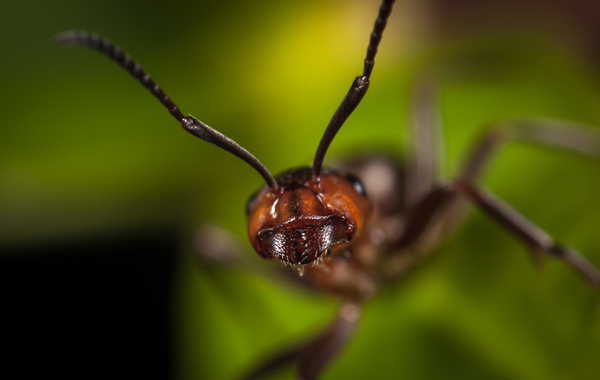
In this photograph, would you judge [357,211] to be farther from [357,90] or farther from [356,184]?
[357,90]

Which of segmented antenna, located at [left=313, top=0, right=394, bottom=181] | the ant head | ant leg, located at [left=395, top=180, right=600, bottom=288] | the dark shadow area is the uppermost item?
segmented antenna, located at [left=313, top=0, right=394, bottom=181]

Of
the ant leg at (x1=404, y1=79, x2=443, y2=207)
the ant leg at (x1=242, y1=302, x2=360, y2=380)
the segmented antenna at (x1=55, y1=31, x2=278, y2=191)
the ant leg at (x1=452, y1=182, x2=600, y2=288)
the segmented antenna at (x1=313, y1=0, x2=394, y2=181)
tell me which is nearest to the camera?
the segmented antenna at (x1=313, y1=0, x2=394, y2=181)

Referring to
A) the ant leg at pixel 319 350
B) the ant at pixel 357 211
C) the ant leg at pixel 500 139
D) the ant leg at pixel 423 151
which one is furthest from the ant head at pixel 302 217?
the ant leg at pixel 423 151

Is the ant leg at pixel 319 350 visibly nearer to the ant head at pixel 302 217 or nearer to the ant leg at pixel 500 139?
the ant leg at pixel 500 139

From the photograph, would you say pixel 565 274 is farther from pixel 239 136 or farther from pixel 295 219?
pixel 239 136

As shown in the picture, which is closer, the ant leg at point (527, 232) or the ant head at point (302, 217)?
the ant head at point (302, 217)

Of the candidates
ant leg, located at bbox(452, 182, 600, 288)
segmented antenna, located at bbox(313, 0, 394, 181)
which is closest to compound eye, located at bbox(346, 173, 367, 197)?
segmented antenna, located at bbox(313, 0, 394, 181)

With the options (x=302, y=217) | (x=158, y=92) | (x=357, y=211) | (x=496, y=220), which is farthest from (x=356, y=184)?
(x=158, y=92)

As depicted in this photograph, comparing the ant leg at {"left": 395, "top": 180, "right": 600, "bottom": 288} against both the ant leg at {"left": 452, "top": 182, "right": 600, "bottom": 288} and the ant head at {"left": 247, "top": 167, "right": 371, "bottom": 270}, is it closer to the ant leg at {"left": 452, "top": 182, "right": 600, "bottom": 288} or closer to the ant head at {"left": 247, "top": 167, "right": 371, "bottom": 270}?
the ant leg at {"left": 452, "top": 182, "right": 600, "bottom": 288}

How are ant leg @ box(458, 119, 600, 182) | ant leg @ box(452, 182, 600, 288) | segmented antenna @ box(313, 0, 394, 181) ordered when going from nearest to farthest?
segmented antenna @ box(313, 0, 394, 181)
ant leg @ box(452, 182, 600, 288)
ant leg @ box(458, 119, 600, 182)

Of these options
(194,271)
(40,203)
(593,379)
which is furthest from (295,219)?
(40,203)
